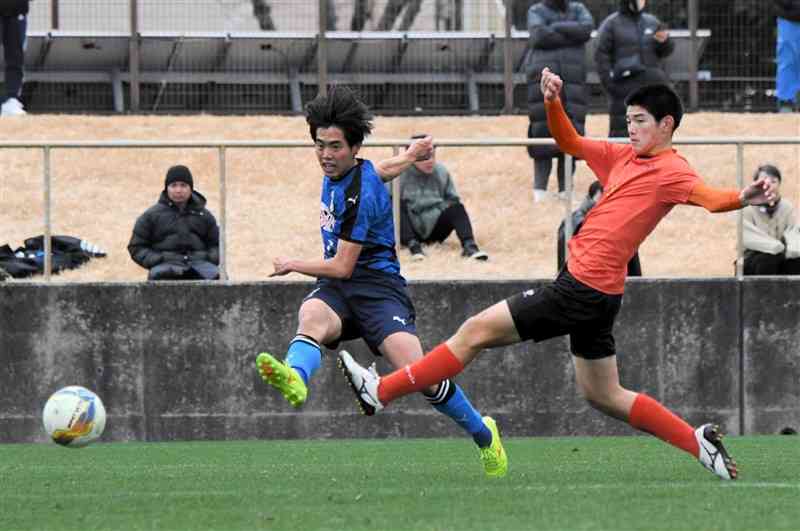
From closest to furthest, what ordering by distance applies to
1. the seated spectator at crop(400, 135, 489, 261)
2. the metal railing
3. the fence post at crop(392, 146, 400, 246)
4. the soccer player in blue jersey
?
the soccer player in blue jersey
the metal railing
the fence post at crop(392, 146, 400, 246)
the seated spectator at crop(400, 135, 489, 261)

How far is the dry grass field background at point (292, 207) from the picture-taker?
15.1 m

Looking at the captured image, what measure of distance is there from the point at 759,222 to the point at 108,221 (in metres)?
5.73

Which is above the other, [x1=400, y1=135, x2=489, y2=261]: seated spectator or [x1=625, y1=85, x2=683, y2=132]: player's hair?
[x1=625, y1=85, x2=683, y2=132]: player's hair

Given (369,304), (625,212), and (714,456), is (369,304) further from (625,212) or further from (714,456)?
(714,456)

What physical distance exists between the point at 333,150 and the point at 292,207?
7210mm

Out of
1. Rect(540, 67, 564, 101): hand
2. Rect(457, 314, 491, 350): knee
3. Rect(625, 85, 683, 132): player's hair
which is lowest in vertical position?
Rect(457, 314, 491, 350): knee

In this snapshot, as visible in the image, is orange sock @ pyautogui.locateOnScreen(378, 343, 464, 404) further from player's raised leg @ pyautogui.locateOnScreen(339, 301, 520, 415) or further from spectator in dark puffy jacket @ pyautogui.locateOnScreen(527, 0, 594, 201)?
spectator in dark puffy jacket @ pyautogui.locateOnScreen(527, 0, 594, 201)

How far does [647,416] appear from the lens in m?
9.03

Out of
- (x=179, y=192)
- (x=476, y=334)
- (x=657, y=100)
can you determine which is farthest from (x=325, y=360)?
(x=657, y=100)

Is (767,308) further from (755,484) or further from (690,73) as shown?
(690,73)

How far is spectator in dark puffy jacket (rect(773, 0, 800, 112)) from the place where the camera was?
754 inches

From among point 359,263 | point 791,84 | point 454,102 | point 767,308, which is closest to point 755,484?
point 359,263

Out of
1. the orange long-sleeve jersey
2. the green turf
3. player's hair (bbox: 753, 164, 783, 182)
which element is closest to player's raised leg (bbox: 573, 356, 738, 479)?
the green turf

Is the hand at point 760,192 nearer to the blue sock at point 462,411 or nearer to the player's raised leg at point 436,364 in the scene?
the player's raised leg at point 436,364
